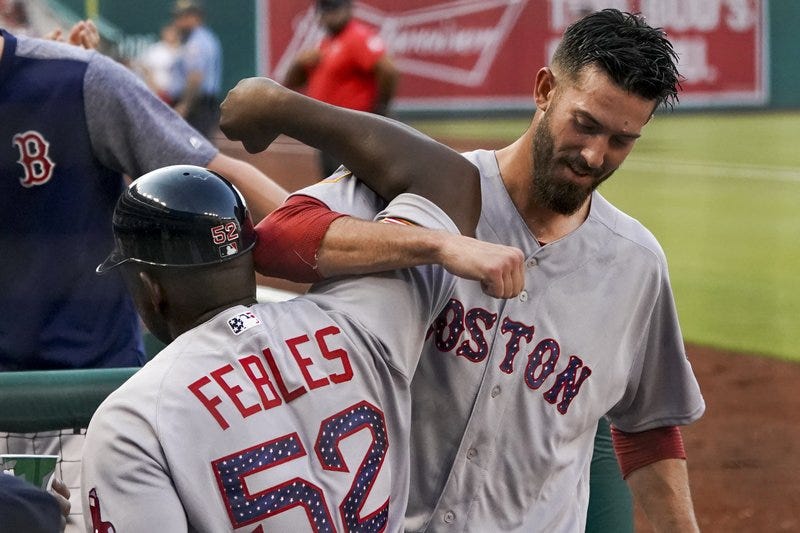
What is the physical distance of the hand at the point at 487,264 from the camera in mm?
1654

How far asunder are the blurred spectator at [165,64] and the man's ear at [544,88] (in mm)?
12741

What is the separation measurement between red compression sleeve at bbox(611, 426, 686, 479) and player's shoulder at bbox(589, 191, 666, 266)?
0.37m

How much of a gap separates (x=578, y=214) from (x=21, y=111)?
1.20 metres

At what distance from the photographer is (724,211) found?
37.8 feet

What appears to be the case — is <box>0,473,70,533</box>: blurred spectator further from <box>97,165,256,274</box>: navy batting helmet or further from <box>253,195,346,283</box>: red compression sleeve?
<box>253,195,346,283</box>: red compression sleeve

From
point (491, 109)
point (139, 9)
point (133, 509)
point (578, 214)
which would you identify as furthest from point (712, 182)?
point (133, 509)

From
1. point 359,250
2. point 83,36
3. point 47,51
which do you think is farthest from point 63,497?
point 83,36

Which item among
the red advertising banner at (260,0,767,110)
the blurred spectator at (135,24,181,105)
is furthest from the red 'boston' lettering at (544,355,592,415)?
the red advertising banner at (260,0,767,110)

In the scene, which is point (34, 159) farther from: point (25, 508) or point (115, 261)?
point (25, 508)

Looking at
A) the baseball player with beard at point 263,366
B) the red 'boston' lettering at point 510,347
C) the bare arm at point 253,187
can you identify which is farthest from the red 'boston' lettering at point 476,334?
the bare arm at point 253,187

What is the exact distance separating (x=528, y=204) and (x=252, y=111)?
515 millimetres

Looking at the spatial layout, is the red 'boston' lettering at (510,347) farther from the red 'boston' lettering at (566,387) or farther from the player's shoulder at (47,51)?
the player's shoulder at (47,51)

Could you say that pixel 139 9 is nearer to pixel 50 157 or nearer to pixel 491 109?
pixel 491 109

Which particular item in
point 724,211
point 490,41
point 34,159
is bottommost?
point 724,211
